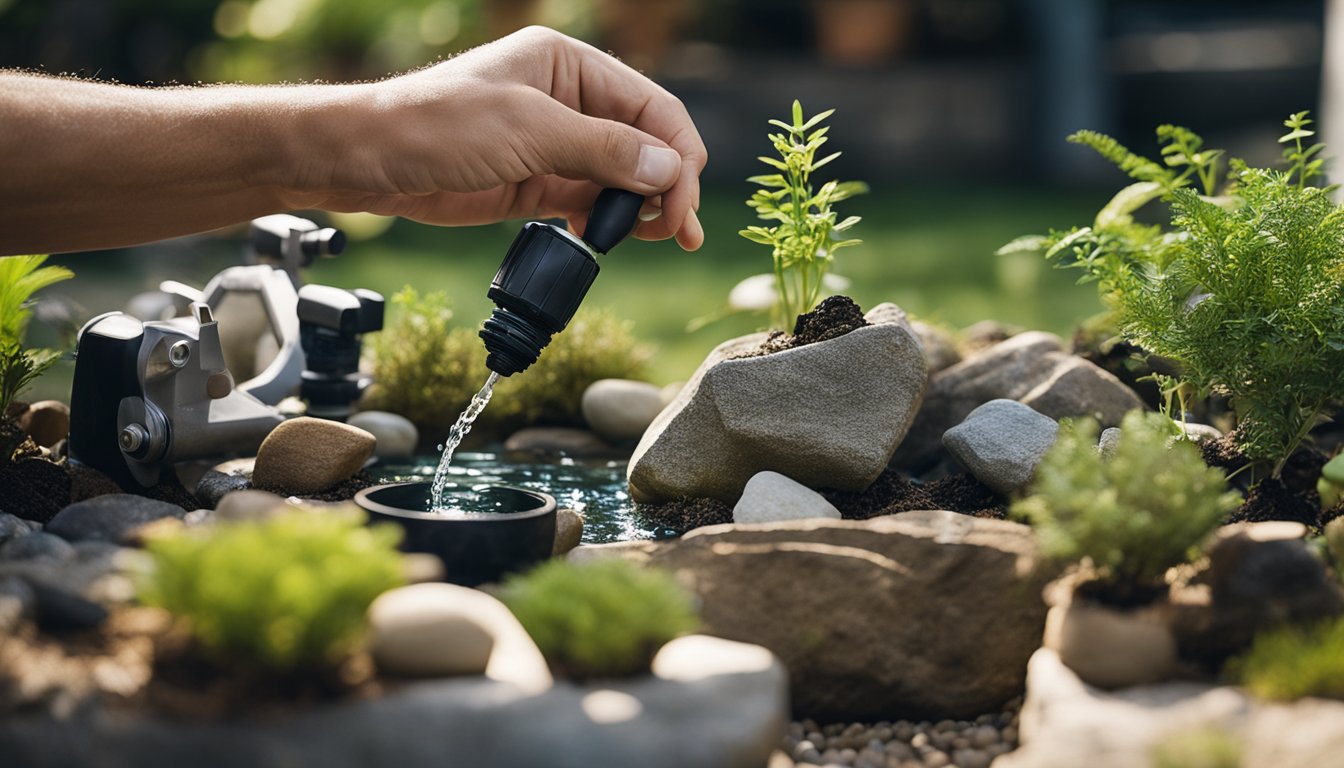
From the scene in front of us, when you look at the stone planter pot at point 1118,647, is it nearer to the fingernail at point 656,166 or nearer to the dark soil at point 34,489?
the fingernail at point 656,166

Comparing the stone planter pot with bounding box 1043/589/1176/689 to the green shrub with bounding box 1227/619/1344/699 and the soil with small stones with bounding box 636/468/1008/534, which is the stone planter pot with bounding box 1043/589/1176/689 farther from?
the soil with small stones with bounding box 636/468/1008/534

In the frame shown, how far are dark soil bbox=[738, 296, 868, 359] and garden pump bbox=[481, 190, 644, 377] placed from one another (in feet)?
1.78

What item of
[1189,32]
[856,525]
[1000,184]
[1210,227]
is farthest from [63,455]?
[1189,32]

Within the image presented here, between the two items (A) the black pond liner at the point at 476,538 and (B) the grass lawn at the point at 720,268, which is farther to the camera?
(B) the grass lawn at the point at 720,268

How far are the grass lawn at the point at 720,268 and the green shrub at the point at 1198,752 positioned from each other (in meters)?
3.94

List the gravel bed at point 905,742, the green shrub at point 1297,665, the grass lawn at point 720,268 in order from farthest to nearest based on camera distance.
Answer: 1. the grass lawn at point 720,268
2. the gravel bed at point 905,742
3. the green shrub at point 1297,665

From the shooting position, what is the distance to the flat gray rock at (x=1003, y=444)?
3.02 m

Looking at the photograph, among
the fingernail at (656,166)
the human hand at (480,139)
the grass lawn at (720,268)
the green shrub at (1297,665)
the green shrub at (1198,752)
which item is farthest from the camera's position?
the grass lawn at (720,268)

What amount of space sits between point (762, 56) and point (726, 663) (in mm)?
9974

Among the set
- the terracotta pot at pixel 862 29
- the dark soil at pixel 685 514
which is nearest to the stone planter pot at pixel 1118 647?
the dark soil at pixel 685 514

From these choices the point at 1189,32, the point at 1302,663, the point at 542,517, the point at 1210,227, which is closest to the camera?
the point at 1302,663

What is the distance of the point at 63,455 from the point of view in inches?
133

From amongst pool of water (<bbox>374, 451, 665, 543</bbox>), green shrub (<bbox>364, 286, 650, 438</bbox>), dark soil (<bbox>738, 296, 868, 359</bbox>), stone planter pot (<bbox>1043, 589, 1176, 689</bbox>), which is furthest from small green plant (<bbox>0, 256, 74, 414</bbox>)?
stone planter pot (<bbox>1043, 589, 1176, 689</bbox>)

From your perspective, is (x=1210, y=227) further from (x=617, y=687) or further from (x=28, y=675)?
(x=28, y=675)
